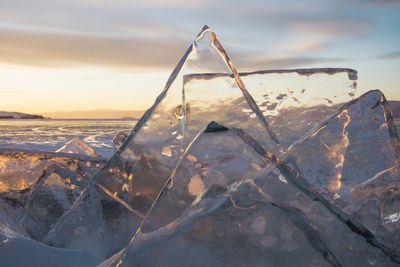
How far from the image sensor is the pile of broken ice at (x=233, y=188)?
0.71 meters

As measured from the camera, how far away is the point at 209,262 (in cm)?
69

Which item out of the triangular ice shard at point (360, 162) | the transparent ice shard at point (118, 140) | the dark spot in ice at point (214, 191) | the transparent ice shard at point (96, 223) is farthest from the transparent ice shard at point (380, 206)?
the transparent ice shard at point (118, 140)

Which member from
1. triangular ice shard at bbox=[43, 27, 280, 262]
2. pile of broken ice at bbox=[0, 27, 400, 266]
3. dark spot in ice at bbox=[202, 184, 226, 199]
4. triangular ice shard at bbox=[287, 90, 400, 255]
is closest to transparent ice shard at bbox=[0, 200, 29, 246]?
pile of broken ice at bbox=[0, 27, 400, 266]

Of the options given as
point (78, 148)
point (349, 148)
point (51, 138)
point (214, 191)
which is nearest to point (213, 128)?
point (214, 191)

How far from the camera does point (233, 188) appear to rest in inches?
29.7

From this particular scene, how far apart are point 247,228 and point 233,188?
0.08m

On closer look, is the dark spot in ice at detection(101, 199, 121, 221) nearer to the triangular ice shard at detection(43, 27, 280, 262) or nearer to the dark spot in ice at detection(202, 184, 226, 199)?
the triangular ice shard at detection(43, 27, 280, 262)

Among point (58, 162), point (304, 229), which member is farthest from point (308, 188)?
point (58, 162)

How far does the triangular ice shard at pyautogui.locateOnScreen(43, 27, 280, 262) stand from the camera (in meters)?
0.99

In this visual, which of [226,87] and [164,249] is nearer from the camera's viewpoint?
[164,249]

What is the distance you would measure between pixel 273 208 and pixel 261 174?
72 mm

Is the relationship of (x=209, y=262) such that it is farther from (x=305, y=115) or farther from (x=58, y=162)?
(x=58, y=162)

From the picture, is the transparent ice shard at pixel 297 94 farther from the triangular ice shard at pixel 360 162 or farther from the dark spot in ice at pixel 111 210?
the dark spot in ice at pixel 111 210

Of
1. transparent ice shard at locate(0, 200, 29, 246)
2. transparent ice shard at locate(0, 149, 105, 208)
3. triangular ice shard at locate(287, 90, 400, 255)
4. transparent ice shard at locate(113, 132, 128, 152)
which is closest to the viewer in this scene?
triangular ice shard at locate(287, 90, 400, 255)
